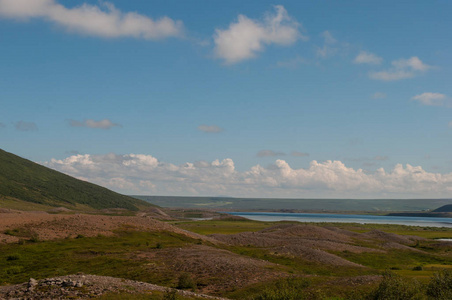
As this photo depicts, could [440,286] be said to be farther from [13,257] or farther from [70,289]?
[13,257]

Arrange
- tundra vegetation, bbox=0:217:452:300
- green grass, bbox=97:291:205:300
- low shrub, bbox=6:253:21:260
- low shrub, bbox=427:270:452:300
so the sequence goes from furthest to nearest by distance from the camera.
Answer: low shrub, bbox=6:253:21:260
tundra vegetation, bbox=0:217:452:300
low shrub, bbox=427:270:452:300
green grass, bbox=97:291:205:300

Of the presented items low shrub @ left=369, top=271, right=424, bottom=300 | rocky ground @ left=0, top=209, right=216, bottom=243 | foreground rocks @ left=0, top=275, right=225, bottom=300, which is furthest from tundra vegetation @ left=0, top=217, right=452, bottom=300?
foreground rocks @ left=0, top=275, right=225, bottom=300

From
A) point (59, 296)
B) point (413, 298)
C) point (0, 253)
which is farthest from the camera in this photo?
point (0, 253)

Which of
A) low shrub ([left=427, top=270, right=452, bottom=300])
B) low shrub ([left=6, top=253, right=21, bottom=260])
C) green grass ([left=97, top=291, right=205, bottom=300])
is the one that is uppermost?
low shrub ([left=427, top=270, right=452, bottom=300])

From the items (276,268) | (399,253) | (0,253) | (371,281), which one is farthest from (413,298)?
(399,253)

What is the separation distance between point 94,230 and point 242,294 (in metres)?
42.8

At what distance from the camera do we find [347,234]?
115 metres

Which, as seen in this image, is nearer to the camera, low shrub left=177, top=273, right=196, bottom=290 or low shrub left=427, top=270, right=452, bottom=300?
low shrub left=427, top=270, right=452, bottom=300

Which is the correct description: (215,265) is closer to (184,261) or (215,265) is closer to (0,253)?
(184,261)

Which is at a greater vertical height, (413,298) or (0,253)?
(413,298)

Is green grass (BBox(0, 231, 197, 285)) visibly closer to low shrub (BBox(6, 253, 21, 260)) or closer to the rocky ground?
low shrub (BBox(6, 253, 21, 260))

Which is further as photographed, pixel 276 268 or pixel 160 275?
pixel 276 268

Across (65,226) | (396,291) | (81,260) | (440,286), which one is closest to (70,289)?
(396,291)

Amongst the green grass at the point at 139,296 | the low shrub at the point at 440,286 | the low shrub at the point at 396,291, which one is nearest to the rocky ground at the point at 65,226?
the green grass at the point at 139,296
